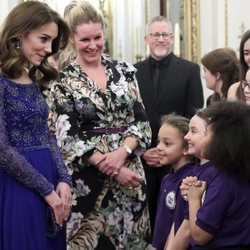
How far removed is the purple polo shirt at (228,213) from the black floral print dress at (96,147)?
2.47 feet

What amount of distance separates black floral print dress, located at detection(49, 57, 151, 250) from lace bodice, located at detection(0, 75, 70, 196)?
0.46 m

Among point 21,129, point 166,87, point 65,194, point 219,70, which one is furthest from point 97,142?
point 166,87

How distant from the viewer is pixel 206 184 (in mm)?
2385

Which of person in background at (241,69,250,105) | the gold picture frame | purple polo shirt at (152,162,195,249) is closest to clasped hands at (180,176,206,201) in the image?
purple polo shirt at (152,162,195,249)

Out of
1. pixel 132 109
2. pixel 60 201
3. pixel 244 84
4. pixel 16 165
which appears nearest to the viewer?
pixel 16 165

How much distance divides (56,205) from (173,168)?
882 millimetres

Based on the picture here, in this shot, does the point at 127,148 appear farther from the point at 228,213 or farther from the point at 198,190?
the point at 228,213

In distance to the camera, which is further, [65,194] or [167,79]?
[167,79]

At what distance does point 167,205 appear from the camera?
9.50 ft

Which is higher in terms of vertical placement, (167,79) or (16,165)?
(16,165)

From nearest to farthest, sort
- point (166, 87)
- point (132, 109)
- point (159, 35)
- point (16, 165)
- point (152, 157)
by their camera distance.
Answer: point (16, 165) < point (132, 109) < point (152, 157) < point (166, 87) < point (159, 35)

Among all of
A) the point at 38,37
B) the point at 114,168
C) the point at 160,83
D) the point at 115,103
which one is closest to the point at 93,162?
the point at 114,168

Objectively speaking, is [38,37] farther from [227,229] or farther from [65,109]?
[227,229]

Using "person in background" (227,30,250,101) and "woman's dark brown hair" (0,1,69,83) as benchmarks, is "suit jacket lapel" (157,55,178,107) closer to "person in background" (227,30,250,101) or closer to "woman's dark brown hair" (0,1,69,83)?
"person in background" (227,30,250,101)
